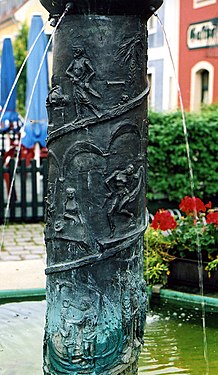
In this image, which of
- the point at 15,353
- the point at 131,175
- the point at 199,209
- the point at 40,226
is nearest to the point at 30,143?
the point at 40,226

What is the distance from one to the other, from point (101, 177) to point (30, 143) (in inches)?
391

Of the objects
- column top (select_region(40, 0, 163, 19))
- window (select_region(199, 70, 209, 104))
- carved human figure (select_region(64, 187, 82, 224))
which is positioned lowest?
carved human figure (select_region(64, 187, 82, 224))

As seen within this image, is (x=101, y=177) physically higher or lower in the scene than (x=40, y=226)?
higher

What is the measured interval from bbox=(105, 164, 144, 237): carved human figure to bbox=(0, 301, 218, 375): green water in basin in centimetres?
125

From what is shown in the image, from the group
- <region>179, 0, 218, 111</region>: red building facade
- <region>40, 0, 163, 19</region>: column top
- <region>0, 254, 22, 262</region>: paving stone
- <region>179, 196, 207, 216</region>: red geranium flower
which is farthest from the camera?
<region>179, 0, 218, 111</region>: red building facade

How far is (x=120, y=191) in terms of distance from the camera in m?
2.93

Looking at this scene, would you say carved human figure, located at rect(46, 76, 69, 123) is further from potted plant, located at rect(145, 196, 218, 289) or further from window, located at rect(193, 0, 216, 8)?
window, located at rect(193, 0, 216, 8)

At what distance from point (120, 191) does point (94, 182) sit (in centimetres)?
13

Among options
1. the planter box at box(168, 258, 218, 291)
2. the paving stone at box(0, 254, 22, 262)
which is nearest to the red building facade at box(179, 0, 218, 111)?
the paving stone at box(0, 254, 22, 262)

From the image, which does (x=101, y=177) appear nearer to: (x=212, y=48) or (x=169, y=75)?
(x=212, y=48)

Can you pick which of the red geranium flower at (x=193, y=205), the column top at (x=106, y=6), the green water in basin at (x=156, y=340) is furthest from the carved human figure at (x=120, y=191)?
the red geranium flower at (x=193, y=205)

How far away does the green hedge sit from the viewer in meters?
10.5

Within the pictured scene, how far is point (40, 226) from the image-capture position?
10.2m

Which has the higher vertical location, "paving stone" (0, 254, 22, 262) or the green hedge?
the green hedge
